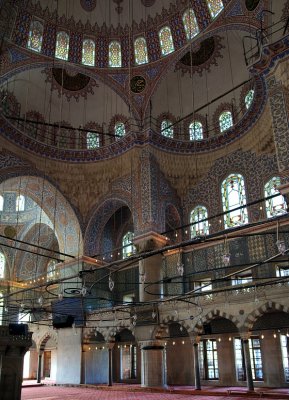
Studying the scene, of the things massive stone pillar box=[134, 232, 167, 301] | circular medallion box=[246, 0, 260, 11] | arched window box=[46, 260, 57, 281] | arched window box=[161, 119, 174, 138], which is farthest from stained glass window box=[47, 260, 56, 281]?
circular medallion box=[246, 0, 260, 11]

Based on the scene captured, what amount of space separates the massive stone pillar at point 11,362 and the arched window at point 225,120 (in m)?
11.1

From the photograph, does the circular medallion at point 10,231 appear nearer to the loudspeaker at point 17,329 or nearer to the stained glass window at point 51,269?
the stained glass window at point 51,269

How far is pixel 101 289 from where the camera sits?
61.6ft

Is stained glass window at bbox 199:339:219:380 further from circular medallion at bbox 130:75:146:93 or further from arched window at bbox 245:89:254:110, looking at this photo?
circular medallion at bbox 130:75:146:93

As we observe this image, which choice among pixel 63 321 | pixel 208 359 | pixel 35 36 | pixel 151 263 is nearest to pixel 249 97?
pixel 151 263

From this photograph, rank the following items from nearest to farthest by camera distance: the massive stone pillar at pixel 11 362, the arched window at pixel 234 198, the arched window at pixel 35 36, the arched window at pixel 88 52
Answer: the massive stone pillar at pixel 11 362 → the arched window at pixel 234 198 → the arched window at pixel 35 36 → the arched window at pixel 88 52

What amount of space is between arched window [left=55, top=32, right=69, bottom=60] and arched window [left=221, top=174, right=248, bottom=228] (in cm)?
860

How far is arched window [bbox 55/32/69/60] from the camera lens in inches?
671

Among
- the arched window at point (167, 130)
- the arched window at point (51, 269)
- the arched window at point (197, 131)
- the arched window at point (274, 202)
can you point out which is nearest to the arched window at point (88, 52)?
the arched window at point (167, 130)

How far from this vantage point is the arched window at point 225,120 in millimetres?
16848

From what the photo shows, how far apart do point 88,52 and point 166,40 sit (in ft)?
11.3

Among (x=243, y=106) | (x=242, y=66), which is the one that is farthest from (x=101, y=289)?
(x=242, y=66)

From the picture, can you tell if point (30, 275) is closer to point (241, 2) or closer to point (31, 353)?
point (31, 353)

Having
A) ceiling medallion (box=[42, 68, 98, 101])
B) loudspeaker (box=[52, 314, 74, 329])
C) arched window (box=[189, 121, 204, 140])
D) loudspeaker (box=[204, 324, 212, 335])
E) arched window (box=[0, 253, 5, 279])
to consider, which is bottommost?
loudspeaker (box=[204, 324, 212, 335])
